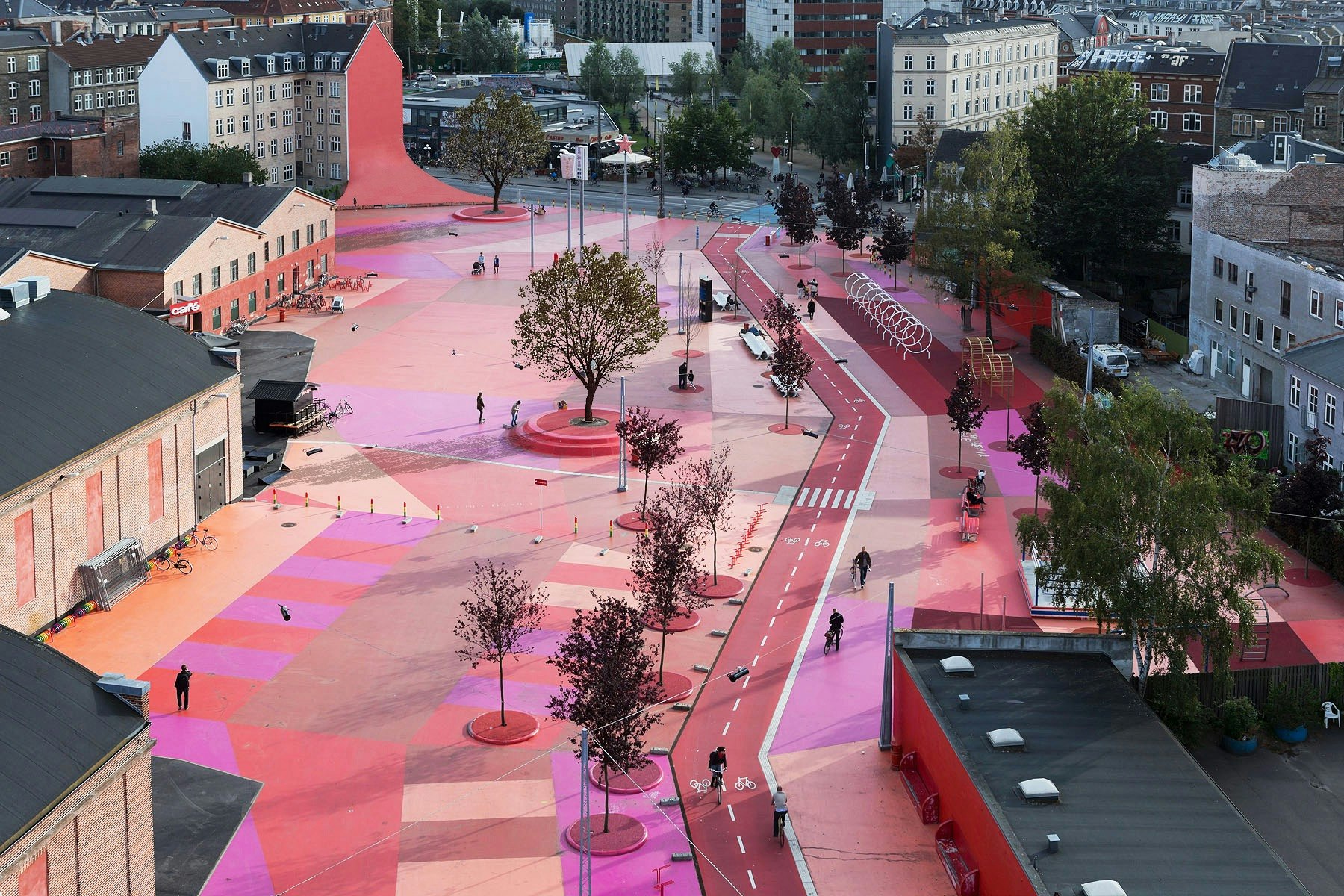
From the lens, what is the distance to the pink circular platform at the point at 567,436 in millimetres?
68875

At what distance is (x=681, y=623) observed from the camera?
167ft

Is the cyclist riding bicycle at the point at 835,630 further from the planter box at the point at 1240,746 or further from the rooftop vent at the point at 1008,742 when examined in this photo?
the planter box at the point at 1240,746

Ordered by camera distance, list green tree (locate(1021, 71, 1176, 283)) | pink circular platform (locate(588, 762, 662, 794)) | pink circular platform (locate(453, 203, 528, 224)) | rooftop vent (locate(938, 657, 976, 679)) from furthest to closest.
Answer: pink circular platform (locate(453, 203, 528, 224))
green tree (locate(1021, 71, 1176, 283))
rooftop vent (locate(938, 657, 976, 679))
pink circular platform (locate(588, 762, 662, 794))

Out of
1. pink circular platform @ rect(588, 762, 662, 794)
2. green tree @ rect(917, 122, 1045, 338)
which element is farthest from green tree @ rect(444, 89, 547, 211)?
pink circular platform @ rect(588, 762, 662, 794)

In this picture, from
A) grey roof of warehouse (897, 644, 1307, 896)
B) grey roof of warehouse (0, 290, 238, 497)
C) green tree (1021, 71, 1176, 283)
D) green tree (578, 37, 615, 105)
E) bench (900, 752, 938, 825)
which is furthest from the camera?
green tree (578, 37, 615, 105)

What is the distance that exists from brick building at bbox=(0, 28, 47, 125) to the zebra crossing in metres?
96.0

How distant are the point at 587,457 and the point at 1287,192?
37.4m

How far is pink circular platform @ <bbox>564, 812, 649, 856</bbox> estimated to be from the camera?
124ft

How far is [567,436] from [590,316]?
17.6 feet

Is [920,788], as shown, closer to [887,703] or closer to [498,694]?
[887,703]

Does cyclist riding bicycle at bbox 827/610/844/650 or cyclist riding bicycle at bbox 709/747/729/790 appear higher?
cyclist riding bicycle at bbox 827/610/844/650

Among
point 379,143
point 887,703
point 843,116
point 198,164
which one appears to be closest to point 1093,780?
point 887,703

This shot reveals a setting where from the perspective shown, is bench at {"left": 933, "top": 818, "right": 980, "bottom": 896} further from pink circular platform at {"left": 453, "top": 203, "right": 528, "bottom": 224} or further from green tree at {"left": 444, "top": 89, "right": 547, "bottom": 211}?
green tree at {"left": 444, "top": 89, "right": 547, "bottom": 211}

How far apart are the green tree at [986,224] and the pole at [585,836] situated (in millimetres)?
56795
